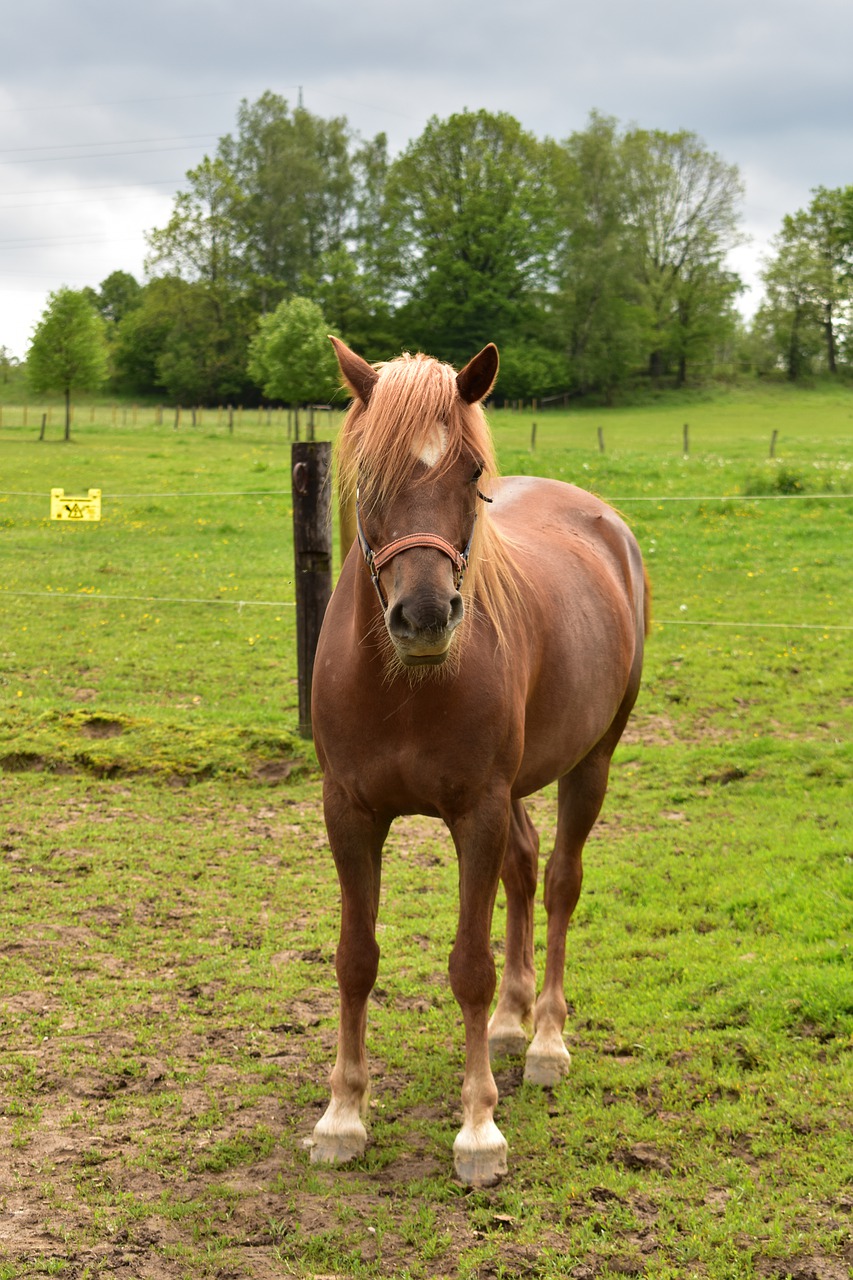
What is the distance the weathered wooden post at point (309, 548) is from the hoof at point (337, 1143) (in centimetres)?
435

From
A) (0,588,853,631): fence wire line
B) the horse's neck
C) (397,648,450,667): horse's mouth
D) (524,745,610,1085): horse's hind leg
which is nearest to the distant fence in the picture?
(0,588,853,631): fence wire line

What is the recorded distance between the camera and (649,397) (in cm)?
5166

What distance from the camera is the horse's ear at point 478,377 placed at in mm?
3023

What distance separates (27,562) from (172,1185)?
463 inches

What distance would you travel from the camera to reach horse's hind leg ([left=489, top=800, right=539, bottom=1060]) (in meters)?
4.16

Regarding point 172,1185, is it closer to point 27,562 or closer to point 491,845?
point 491,845

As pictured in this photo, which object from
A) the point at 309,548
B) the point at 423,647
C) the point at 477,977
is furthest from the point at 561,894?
the point at 309,548

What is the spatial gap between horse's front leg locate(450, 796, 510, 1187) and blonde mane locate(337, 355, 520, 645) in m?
0.68

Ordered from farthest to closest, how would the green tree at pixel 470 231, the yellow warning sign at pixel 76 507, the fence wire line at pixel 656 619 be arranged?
the green tree at pixel 470 231
the fence wire line at pixel 656 619
the yellow warning sign at pixel 76 507

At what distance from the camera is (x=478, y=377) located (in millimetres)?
3059

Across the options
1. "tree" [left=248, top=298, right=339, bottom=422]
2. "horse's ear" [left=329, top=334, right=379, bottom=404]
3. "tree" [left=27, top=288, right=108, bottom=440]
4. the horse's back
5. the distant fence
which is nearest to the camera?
"horse's ear" [left=329, top=334, right=379, bottom=404]

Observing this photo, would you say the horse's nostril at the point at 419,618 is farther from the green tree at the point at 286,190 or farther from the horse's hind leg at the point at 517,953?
the green tree at the point at 286,190

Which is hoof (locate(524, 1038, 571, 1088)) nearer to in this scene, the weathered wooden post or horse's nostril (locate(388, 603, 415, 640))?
horse's nostril (locate(388, 603, 415, 640))

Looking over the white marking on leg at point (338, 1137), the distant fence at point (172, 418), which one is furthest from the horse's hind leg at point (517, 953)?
the distant fence at point (172, 418)
